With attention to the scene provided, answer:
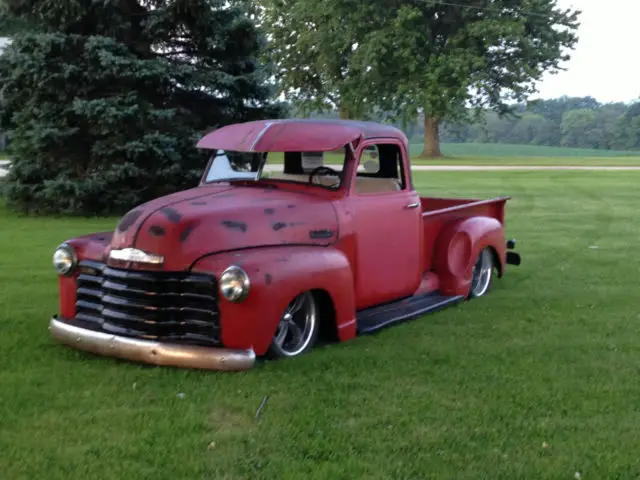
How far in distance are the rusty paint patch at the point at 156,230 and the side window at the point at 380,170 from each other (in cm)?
180

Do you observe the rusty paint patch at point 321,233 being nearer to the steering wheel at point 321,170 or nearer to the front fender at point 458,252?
the steering wheel at point 321,170

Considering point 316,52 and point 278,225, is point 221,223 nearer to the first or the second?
point 278,225

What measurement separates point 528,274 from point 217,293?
5.44 m

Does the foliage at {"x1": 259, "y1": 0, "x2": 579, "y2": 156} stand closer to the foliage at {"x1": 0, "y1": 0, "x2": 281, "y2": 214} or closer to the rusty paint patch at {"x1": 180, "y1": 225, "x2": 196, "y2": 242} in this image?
the foliage at {"x1": 0, "y1": 0, "x2": 281, "y2": 214}

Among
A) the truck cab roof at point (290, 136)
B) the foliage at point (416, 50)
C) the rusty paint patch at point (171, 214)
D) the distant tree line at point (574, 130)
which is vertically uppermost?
the foliage at point (416, 50)

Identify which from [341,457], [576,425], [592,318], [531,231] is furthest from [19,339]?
[531,231]

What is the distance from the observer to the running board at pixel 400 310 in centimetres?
654

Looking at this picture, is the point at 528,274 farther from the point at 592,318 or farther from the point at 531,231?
the point at 531,231

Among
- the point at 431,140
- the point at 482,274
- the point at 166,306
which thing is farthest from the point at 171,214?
the point at 431,140

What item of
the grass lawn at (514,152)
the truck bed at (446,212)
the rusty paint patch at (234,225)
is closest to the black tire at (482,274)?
the truck bed at (446,212)

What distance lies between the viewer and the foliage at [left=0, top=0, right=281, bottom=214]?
14.9 meters

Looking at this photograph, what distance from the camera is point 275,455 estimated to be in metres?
4.09

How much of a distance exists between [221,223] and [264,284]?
59 cm

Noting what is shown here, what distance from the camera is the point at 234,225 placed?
564cm
